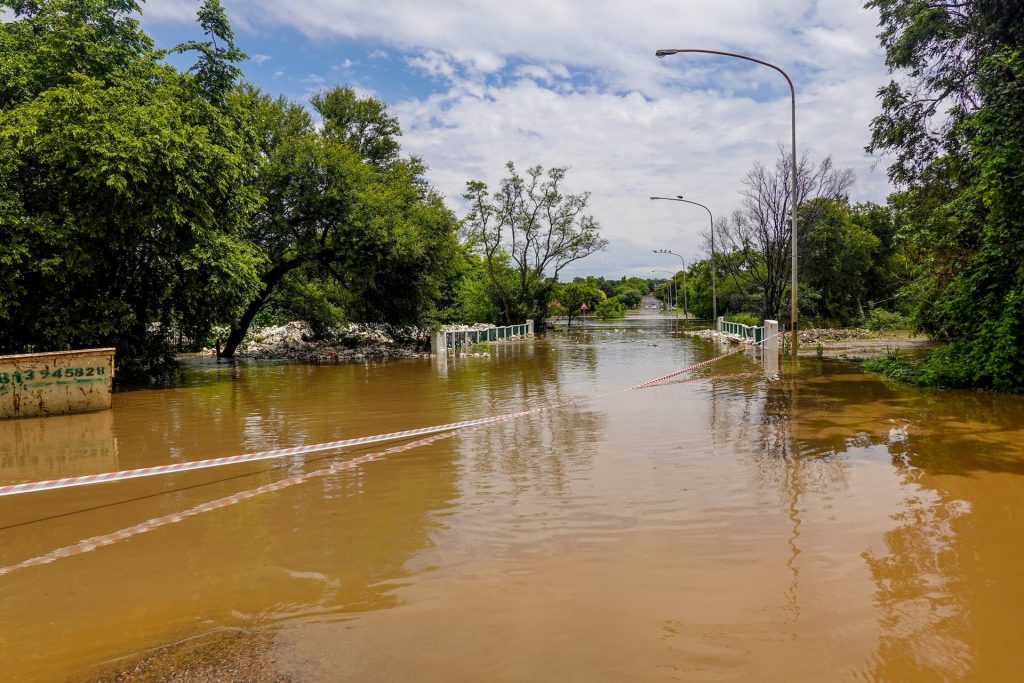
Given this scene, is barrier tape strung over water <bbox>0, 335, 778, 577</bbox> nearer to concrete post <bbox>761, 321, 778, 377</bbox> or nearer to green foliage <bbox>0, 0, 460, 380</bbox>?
concrete post <bbox>761, 321, 778, 377</bbox>

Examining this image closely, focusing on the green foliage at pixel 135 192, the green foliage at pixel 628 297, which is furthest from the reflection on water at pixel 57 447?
the green foliage at pixel 628 297

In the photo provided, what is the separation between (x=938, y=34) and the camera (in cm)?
1712

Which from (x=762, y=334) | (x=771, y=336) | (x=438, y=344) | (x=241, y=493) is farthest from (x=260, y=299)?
(x=762, y=334)

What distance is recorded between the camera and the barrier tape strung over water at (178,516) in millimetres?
4988

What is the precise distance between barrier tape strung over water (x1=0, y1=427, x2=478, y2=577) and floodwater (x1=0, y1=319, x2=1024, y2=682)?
92mm

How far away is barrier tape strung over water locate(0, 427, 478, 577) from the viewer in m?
4.99

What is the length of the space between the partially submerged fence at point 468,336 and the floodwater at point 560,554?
18.4 meters

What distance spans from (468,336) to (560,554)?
29.2 meters

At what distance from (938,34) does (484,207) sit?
31.5 meters

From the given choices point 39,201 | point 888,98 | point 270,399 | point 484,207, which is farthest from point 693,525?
point 484,207

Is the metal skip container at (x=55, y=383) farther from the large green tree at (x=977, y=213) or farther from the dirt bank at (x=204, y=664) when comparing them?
the large green tree at (x=977, y=213)

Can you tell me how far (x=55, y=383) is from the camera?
12.3 m

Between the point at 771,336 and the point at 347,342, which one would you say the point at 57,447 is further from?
the point at 771,336

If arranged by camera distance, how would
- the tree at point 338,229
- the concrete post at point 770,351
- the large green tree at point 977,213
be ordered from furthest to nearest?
the tree at point 338,229 < the concrete post at point 770,351 < the large green tree at point 977,213
